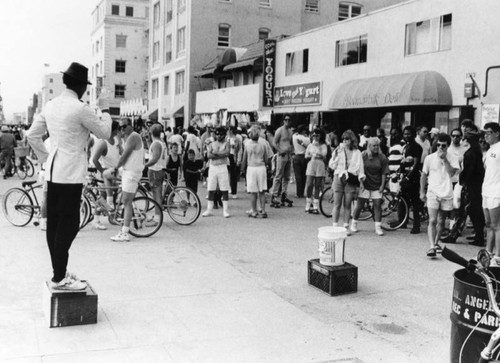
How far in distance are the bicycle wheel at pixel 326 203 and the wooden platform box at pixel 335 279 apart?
6.33m

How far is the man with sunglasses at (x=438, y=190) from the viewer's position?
9.05m

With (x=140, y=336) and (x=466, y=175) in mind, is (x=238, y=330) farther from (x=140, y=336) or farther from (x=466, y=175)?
(x=466, y=175)

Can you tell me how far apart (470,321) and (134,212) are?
743 centimetres

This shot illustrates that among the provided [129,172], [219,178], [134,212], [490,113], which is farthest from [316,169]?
[490,113]

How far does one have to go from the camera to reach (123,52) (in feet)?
232

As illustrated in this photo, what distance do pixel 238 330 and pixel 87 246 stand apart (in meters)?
4.49

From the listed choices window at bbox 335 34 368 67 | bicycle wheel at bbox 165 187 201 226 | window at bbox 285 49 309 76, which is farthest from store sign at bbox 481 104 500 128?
window at bbox 285 49 309 76

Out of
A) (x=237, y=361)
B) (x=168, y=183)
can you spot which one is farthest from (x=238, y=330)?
(x=168, y=183)

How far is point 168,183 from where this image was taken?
12.0 m

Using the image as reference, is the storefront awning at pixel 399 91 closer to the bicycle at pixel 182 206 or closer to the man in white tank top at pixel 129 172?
the bicycle at pixel 182 206

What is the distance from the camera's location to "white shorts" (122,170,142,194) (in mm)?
9703

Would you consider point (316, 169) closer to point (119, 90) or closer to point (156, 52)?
point (156, 52)

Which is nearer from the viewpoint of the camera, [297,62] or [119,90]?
[297,62]

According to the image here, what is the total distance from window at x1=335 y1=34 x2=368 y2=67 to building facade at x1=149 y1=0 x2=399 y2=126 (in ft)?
46.2
